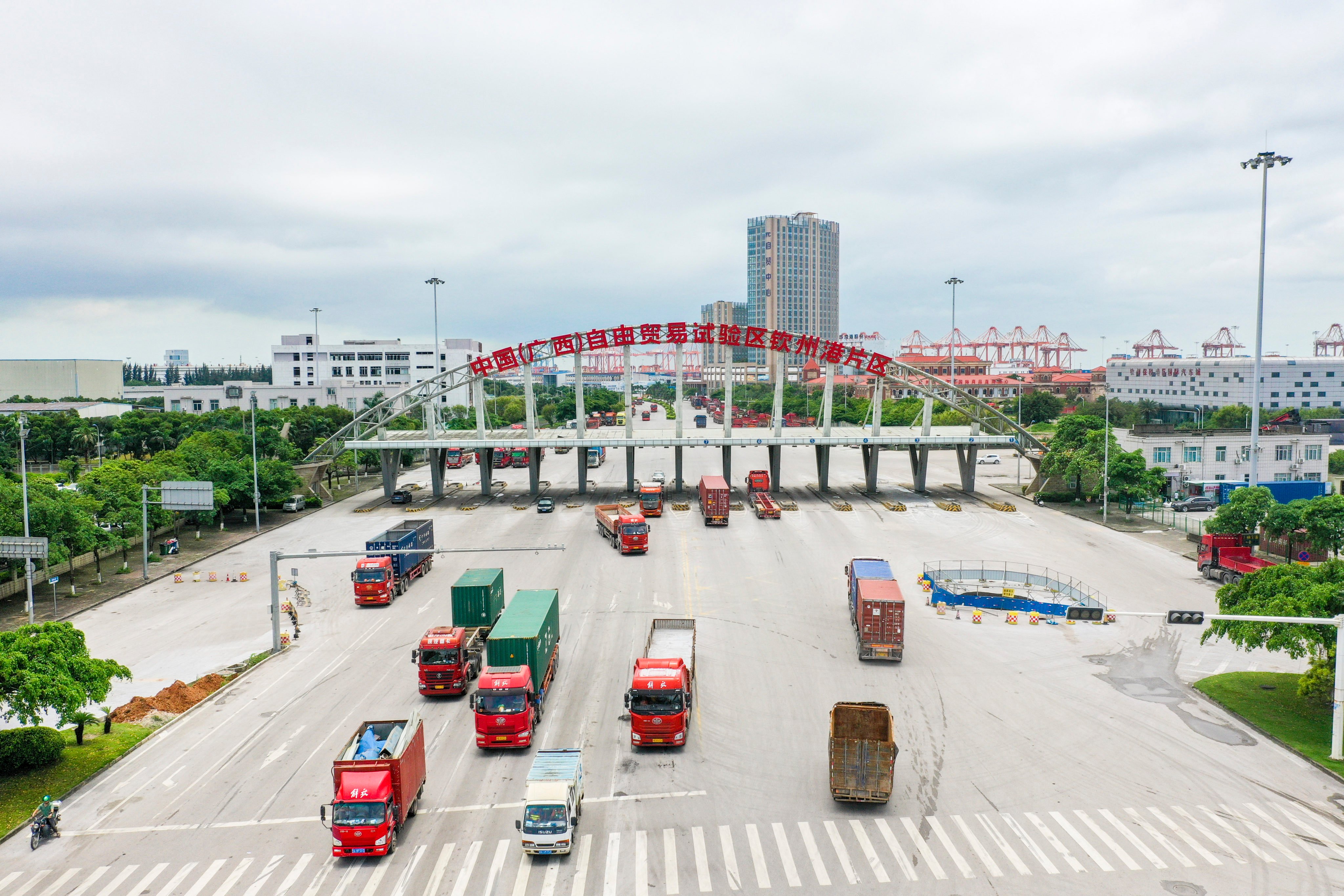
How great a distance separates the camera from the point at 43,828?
2347 centimetres

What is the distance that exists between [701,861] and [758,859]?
1.52 metres

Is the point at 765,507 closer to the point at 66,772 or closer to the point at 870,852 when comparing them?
the point at 870,852

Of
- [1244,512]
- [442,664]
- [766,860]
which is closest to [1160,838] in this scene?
[766,860]

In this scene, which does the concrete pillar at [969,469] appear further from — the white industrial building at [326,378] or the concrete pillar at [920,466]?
the white industrial building at [326,378]

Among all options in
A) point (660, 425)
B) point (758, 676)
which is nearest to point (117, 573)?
point (758, 676)

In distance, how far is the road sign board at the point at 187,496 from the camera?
4859 centimetres

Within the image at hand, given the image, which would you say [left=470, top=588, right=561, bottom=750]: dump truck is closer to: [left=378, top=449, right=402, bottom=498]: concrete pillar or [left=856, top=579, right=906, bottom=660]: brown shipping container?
[left=856, top=579, right=906, bottom=660]: brown shipping container

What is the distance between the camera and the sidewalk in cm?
4662

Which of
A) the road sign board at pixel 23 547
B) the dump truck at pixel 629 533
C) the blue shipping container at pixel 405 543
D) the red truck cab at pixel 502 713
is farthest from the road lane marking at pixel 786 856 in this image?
the road sign board at pixel 23 547

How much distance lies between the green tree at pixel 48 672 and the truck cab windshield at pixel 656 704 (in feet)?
56.3

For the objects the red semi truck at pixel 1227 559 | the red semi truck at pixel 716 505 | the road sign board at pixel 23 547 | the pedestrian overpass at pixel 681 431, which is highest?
the pedestrian overpass at pixel 681 431

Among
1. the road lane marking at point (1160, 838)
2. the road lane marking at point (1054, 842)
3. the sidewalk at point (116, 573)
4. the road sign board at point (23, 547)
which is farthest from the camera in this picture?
the sidewalk at point (116, 573)

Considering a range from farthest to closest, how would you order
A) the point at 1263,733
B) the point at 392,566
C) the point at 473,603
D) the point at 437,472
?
1. the point at 437,472
2. the point at 392,566
3. the point at 473,603
4. the point at 1263,733

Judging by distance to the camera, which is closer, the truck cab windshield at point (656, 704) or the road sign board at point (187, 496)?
the truck cab windshield at point (656, 704)
